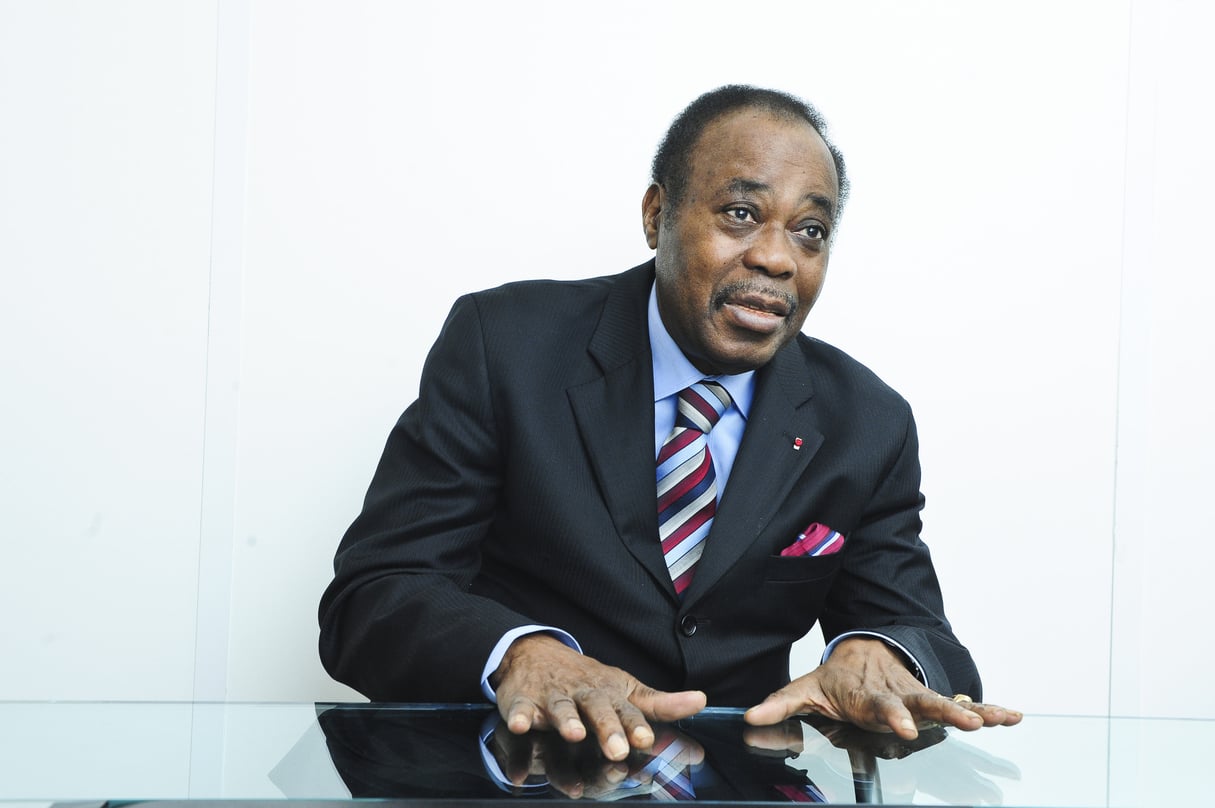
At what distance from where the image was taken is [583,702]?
1.21 meters

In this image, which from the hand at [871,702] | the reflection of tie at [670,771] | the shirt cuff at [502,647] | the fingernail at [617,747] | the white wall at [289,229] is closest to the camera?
the reflection of tie at [670,771]

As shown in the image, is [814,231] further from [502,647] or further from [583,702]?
[583,702]

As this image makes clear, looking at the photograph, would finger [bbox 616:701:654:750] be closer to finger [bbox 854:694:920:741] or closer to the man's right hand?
the man's right hand

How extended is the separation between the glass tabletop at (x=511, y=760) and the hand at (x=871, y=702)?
37 mm

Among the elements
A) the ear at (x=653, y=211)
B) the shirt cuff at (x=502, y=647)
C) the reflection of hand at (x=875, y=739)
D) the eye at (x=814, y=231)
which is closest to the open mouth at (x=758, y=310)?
the eye at (x=814, y=231)

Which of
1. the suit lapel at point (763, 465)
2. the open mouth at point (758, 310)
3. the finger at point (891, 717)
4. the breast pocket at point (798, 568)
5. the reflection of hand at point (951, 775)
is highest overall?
the open mouth at point (758, 310)

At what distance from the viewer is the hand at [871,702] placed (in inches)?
50.9

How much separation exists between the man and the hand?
13cm

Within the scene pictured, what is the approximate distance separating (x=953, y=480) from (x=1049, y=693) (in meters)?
0.57

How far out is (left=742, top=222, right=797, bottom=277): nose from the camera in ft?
Answer: 6.15

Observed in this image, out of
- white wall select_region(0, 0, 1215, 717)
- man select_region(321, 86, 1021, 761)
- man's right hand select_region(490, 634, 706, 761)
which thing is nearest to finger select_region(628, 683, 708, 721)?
man's right hand select_region(490, 634, 706, 761)

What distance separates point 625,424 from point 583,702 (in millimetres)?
742

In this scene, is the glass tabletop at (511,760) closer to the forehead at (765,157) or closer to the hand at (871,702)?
the hand at (871,702)

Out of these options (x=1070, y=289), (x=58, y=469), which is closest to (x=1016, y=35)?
(x=1070, y=289)
